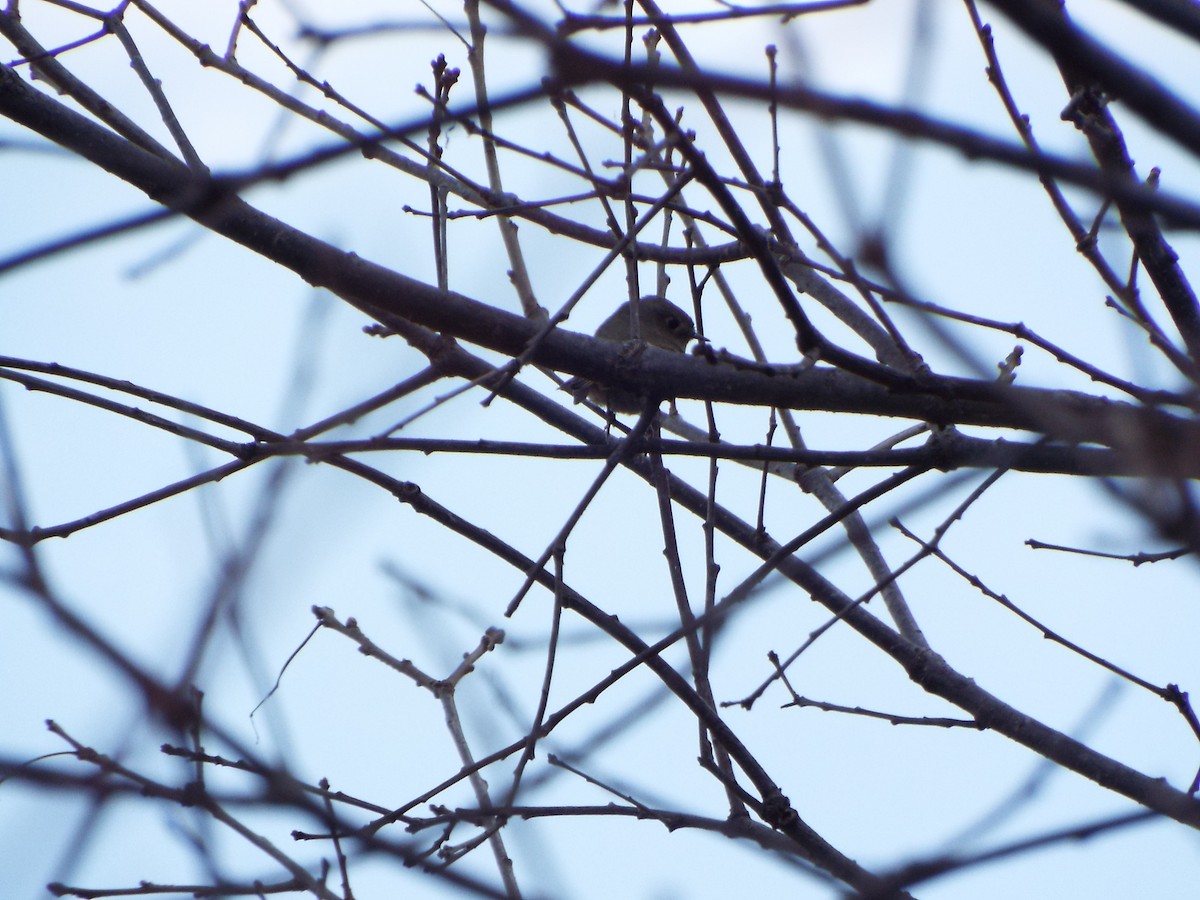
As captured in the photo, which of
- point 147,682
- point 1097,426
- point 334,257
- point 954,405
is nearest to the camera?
point 147,682

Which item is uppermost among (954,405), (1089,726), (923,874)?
(954,405)

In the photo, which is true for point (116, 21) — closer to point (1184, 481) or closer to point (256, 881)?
point (256, 881)

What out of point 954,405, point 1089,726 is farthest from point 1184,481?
point 1089,726

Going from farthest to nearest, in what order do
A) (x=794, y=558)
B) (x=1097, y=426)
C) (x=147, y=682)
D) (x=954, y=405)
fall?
1. (x=794, y=558)
2. (x=954, y=405)
3. (x=1097, y=426)
4. (x=147, y=682)

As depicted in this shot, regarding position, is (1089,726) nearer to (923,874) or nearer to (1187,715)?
(1187,715)

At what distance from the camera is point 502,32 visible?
1.09 meters

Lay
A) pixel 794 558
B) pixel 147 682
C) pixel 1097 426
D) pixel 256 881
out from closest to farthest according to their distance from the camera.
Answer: pixel 147 682
pixel 1097 426
pixel 256 881
pixel 794 558

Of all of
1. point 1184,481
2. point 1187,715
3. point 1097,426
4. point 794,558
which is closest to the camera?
point 1184,481

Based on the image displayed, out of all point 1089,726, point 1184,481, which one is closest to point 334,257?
point 1184,481

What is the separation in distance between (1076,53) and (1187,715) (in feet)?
6.96

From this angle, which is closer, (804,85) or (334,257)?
(804,85)

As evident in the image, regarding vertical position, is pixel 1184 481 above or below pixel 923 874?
above

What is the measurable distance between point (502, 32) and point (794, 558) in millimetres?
2447

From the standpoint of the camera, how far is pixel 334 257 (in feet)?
7.61
